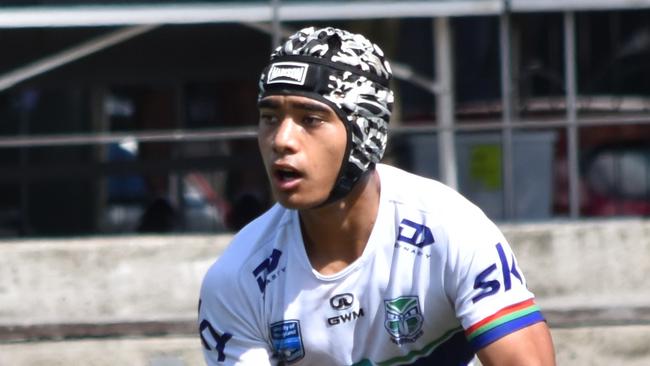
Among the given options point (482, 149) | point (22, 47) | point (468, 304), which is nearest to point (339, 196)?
point (468, 304)

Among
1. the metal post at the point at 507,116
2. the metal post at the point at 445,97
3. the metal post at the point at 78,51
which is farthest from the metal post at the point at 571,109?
the metal post at the point at 78,51

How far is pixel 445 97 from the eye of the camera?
401 inches

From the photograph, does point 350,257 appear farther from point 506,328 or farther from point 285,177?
point 506,328

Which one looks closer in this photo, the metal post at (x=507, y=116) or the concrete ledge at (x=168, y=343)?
the concrete ledge at (x=168, y=343)

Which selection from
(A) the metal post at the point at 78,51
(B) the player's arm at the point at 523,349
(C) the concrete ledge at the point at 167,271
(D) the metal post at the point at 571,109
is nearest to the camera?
(B) the player's arm at the point at 523,349

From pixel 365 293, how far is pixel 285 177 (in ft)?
1.46

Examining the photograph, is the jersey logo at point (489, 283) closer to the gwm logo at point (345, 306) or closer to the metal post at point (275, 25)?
the gwm logo at point (345, 306)

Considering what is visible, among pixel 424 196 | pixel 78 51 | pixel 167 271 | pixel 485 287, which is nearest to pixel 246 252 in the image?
pixel 424 196

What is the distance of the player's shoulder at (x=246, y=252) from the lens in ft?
13.9

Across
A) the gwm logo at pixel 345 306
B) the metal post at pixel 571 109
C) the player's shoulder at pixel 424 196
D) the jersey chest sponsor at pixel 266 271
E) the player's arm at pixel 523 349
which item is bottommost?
the metal post at pixel 571 109

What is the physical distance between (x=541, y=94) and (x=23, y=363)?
4256mm

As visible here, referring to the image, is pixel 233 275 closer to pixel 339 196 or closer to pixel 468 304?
pixel 339 196

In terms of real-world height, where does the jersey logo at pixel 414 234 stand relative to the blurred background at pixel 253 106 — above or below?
above

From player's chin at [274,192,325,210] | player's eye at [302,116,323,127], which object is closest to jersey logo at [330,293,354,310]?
player's chin at [274,192,325,210]
